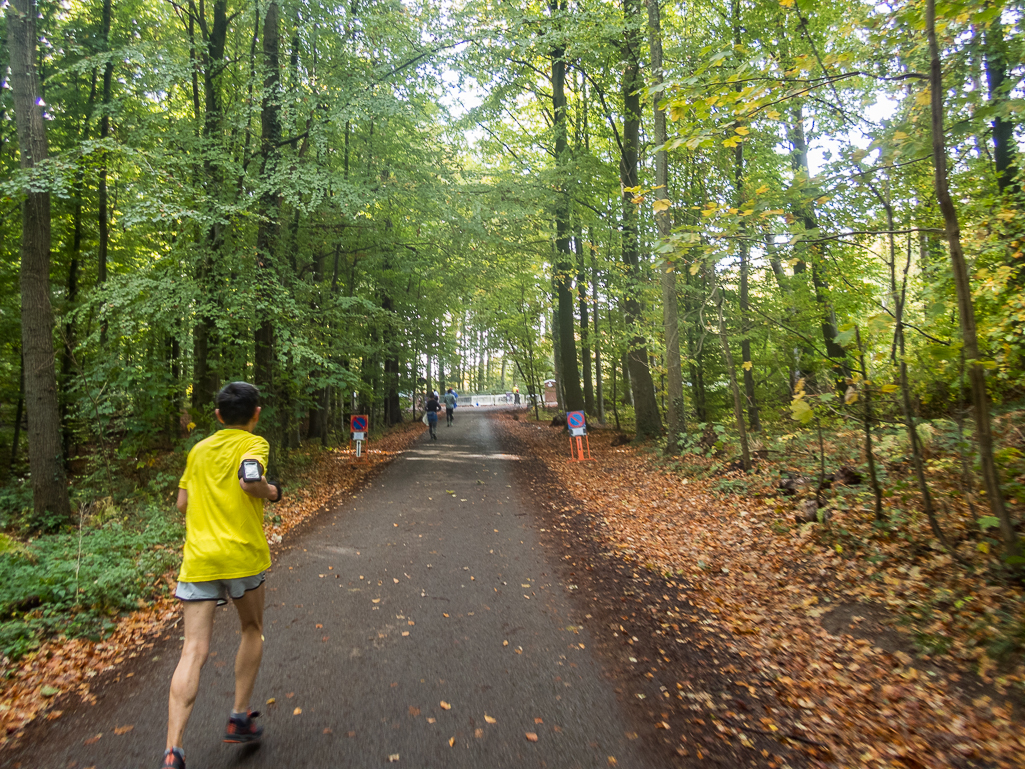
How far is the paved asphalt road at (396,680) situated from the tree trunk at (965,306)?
3268 mm

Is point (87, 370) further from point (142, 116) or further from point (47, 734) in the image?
point (47, 734)

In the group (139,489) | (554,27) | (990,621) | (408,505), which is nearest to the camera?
(990,621)

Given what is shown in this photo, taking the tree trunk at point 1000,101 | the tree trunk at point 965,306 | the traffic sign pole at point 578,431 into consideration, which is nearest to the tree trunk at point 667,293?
the traffic sign pole at point 578,431

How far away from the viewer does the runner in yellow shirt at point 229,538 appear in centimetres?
273

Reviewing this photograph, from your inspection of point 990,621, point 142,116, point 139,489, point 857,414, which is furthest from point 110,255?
point 990,621

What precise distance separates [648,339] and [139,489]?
1146 cm

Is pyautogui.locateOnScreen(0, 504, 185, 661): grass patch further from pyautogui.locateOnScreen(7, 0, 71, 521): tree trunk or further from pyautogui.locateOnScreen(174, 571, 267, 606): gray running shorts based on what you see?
pyautogui.locateOnScreen(174, 571, 267, 606): gray running shorts

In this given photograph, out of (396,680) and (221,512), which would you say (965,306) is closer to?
(396,680)

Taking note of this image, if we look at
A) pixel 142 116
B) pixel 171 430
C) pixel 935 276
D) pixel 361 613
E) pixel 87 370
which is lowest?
pixel 361 613

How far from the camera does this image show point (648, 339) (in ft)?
42.9

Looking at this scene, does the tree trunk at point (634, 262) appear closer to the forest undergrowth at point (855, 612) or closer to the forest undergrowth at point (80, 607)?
the forest undergrowth at point (855, 612)

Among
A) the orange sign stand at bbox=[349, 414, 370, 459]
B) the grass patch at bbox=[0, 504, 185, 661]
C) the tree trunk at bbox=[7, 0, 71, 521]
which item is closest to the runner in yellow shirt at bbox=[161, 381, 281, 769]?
the grass patch at bbox=[0, 504, 185, 661]

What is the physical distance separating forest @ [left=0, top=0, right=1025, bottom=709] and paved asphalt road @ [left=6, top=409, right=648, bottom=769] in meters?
1.51

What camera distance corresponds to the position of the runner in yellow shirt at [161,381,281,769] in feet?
8.95
